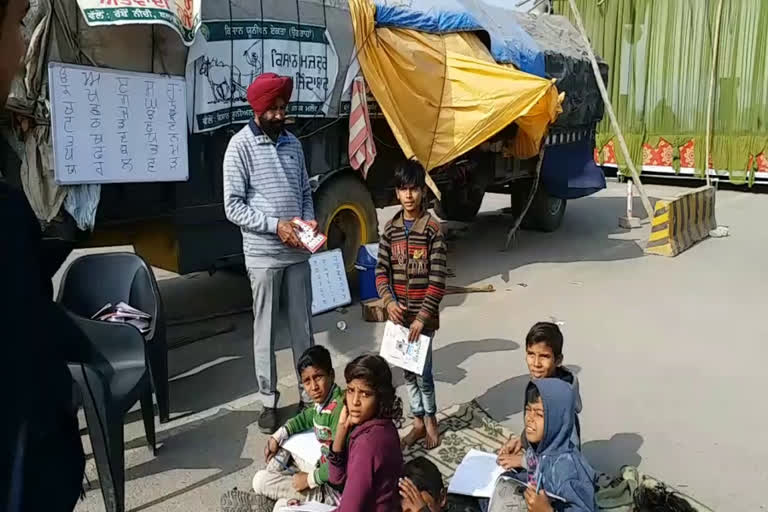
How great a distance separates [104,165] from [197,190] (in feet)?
2.69

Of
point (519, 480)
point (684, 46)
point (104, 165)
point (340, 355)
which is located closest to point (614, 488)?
point (519, 480)

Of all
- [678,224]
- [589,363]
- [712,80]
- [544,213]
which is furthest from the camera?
[712,80]

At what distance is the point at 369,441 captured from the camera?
2.41 m

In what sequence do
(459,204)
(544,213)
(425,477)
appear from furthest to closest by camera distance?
(544,213) → (459,204) → (425,477)

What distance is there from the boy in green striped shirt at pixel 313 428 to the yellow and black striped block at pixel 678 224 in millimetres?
6382

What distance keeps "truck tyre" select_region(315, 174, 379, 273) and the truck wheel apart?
3.77 m

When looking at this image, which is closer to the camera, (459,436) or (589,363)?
(459,436)

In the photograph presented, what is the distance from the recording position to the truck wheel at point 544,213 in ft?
31.5

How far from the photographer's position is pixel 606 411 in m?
4.05

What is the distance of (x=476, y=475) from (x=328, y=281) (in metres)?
2.82

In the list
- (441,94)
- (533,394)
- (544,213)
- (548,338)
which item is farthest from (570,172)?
(533,394)

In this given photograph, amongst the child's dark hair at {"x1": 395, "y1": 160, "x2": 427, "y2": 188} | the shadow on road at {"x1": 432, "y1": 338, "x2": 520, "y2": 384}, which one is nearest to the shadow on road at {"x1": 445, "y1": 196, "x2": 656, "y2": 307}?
the shadow on road at {"x1": 432, "y1": 338, "x2": 520, "y2": 384}

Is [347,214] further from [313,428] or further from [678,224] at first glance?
[678,224]

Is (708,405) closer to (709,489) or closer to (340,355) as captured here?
(709,489)
